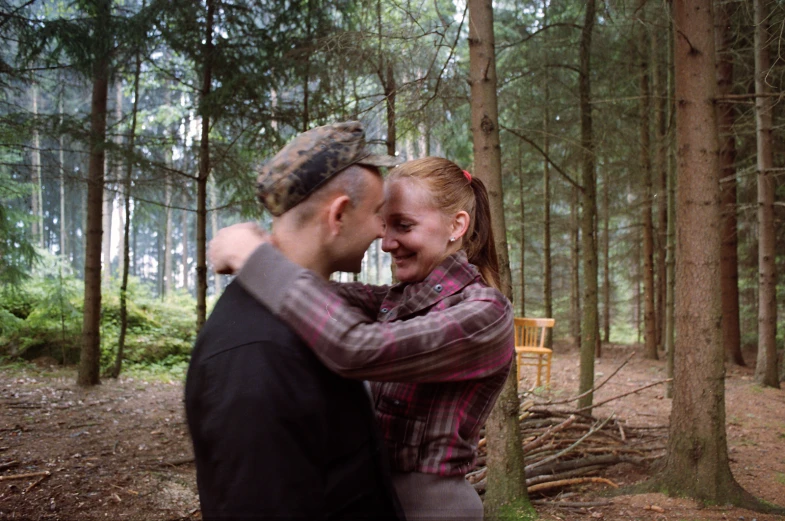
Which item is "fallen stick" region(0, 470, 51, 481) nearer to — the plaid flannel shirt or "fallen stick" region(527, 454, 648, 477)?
"fallen stick" region(527, 454, 648, 477)

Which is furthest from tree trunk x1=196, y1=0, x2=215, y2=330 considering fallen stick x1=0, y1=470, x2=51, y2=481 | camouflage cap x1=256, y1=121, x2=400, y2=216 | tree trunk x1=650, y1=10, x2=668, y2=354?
camouflage cap x1=256, y1=121, x2=400, y2=216

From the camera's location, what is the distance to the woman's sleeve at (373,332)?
136cm

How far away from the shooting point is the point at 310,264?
1560 millimetres

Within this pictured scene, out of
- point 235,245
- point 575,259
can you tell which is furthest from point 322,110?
point 575,259

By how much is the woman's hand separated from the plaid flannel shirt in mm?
65

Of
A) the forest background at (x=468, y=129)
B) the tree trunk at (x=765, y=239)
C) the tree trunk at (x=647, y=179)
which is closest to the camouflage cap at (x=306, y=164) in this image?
the forest background at (x=468, y=129)

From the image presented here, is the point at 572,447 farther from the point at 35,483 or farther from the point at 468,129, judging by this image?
the point at 35,483

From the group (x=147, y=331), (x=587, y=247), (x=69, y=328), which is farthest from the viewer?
(x=147, y=331)

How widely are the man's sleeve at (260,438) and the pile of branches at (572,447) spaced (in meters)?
4.86

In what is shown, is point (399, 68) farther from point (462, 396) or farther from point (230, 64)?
point (462, 396)

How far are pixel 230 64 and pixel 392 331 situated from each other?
8748 millimetres

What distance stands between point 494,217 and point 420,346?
12.0 feet

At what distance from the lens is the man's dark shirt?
1.24 m

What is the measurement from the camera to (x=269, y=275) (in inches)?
57.0
